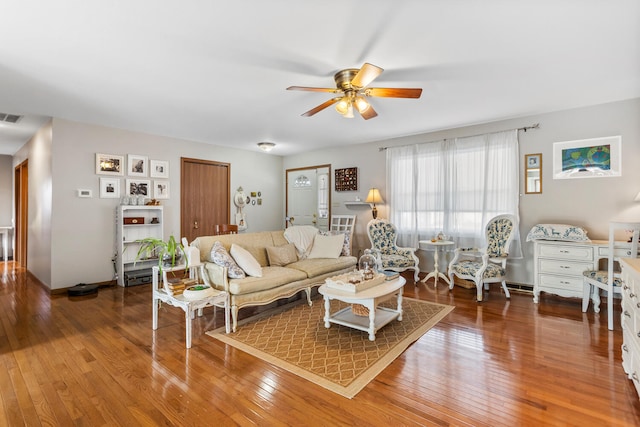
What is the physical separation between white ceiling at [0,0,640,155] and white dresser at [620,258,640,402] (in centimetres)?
178

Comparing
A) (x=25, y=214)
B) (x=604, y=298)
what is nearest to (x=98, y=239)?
(x=25, y=214)

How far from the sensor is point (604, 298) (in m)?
3.95

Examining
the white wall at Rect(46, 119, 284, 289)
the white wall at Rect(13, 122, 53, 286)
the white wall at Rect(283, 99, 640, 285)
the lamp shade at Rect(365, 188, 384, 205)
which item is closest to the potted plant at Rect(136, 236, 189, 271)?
the white wall at Rect(46, 119, 284, 289)

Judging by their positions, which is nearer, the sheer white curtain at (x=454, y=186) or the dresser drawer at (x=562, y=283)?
the dresser drawer at (x=562, y=283)

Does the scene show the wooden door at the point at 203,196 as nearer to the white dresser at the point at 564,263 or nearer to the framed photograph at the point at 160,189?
the framed photograph at the point at 160,189

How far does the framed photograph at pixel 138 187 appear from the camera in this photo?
5242 mm

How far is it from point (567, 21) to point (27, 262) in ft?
28.8

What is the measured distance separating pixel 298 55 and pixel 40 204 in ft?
16.9

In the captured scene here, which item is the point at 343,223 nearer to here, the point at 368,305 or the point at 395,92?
the point at 368,305

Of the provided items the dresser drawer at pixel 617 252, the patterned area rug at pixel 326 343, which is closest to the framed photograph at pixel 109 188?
the patterned area rug at pixel 326 343

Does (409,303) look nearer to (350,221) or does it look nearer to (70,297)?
(350,221)

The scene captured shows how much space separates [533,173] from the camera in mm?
4527

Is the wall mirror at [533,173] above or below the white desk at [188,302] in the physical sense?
above

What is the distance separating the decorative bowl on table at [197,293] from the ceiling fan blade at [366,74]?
2379 mm
